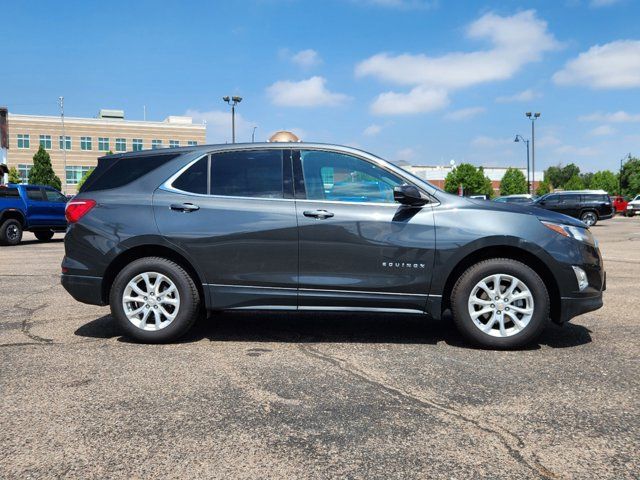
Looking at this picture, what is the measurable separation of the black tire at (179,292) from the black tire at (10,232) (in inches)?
529

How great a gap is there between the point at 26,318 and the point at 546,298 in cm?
518

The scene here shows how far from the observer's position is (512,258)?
4.74 m

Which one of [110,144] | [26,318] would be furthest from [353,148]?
[110,144]

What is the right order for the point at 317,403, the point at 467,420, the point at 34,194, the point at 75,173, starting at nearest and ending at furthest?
1. the point at 467,420
2. the point at 317,403
3. the point at 34,194
4. the point at 75,173

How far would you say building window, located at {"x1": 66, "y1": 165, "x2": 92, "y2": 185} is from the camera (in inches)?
3590

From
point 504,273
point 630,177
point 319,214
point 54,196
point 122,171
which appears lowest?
point 504,273

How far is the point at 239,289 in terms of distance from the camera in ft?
15.8

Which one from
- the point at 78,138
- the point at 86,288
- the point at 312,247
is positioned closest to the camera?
the point at 312,247

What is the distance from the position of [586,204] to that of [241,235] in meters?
27.2

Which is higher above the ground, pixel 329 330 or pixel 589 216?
pixel 589 216

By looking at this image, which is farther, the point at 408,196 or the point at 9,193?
the point at 9,193

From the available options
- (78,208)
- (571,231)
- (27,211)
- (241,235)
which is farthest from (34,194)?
(571,231)

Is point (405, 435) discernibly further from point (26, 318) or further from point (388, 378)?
point (26, 318)

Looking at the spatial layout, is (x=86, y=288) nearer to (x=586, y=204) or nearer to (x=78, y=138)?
(x=586, y=204)
